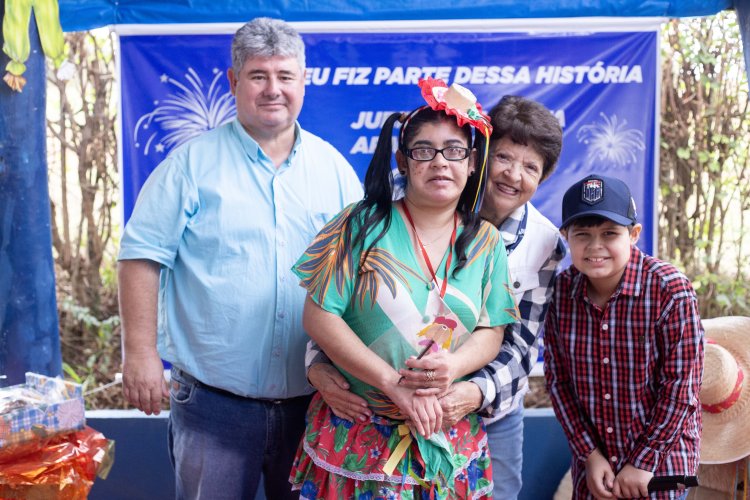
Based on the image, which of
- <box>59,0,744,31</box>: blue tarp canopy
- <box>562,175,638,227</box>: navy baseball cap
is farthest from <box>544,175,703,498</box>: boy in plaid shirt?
<box>59,0,744,31</box>: blue tarp canopy

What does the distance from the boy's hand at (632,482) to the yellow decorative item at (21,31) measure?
101 inches

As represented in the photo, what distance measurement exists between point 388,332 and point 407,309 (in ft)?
0.27

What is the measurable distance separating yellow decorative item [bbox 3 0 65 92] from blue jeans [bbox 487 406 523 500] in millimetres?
2201

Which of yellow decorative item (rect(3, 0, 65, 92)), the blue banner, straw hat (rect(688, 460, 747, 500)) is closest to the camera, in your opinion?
yellow decorative item (rect(3, 0, 65, 92))

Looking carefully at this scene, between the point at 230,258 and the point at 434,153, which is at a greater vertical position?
the point at 434,153

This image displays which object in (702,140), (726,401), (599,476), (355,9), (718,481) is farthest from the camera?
(702,140)

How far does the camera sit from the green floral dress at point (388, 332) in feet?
6.88

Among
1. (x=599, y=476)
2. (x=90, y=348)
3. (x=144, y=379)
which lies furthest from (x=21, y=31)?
(x=90, y=348)

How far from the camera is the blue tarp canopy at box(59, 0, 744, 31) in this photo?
368 cm

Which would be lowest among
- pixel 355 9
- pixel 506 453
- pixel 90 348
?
pixel 90 348

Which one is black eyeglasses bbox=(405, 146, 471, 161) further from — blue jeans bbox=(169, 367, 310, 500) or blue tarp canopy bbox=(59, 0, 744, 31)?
blue tarp canopy bbox=(59, 0, 744, 31)

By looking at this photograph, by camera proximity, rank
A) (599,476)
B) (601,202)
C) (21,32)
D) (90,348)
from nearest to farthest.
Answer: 1. (601,202)
2. (599,476)
3. (21,32)
4. (90,348)

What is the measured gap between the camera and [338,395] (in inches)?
85.1

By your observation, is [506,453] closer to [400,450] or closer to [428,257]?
[400,450]
